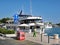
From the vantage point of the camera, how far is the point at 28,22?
64875mm

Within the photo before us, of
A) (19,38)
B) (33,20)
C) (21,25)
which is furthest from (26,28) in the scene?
(19,38)

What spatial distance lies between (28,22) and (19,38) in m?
37.1

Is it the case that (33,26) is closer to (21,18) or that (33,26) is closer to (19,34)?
(21,18)

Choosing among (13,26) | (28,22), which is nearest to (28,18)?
(28,22)

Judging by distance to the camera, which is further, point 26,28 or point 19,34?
point 26,28

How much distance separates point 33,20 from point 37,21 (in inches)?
49.1

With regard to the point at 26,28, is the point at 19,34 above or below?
above

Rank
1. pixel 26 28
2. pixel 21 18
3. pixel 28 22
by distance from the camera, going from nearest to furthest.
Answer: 1. pixel 26 28
2. pixel 28 22
3. pixel 21 18

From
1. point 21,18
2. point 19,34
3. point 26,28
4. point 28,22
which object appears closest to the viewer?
point 19,34

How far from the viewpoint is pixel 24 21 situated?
216 ft

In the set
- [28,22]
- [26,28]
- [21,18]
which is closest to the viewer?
[26,28]

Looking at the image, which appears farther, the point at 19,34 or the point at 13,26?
the point at 13,26

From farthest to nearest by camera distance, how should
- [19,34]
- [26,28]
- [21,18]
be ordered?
1. [21,18]
2. [26,28]
3. [19,34]

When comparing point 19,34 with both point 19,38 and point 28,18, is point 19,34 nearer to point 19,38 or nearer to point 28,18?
point 19,38
